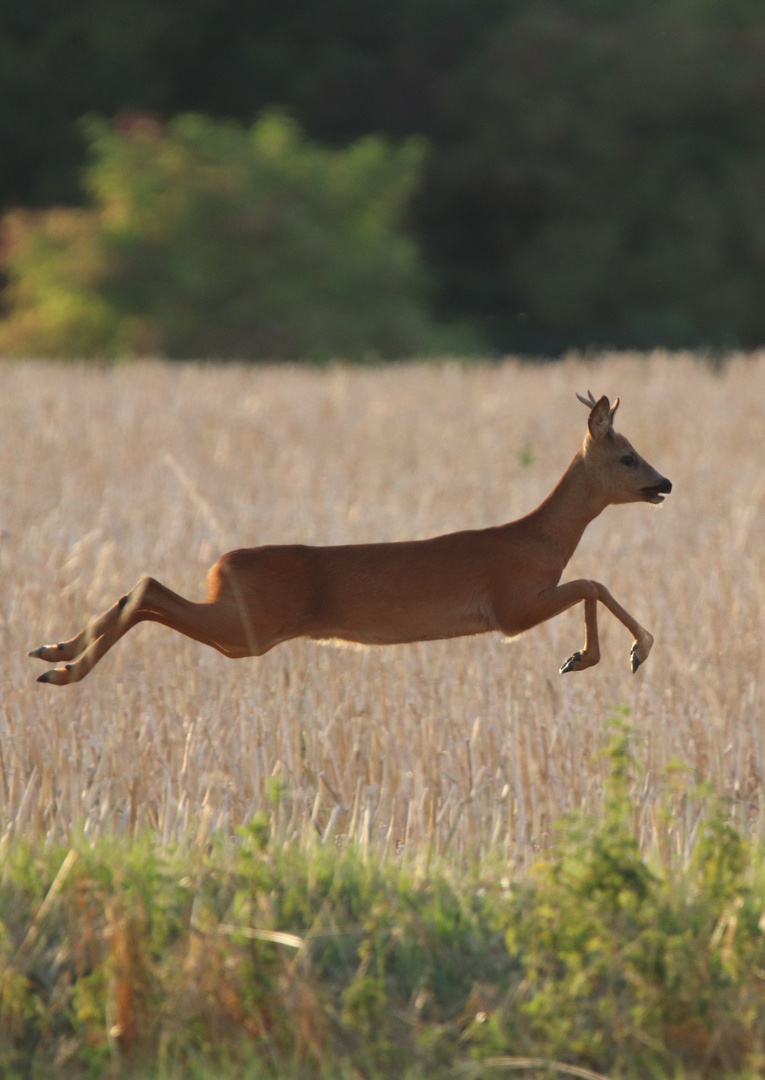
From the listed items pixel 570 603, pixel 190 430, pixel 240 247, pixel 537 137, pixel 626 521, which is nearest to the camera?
pixel 570 603

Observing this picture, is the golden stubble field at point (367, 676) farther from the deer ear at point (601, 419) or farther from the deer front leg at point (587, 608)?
the deer ear at point (601, 419)

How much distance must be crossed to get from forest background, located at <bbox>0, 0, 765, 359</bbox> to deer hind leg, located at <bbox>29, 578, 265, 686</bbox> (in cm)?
2797

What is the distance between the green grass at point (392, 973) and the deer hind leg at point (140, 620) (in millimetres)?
527

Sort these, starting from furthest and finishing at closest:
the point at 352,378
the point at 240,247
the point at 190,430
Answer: the point at 240,247, the point at 352,378, the point at 190,430

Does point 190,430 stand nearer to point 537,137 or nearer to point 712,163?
point 537,137

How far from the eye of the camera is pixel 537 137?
3177cm

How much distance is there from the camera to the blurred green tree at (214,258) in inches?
1136

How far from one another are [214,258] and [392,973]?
88.7ft

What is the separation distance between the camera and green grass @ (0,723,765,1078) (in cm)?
326

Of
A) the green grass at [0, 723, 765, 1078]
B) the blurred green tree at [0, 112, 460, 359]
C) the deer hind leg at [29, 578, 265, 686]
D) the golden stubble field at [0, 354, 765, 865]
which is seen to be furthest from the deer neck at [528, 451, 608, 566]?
the blurred green tree at [0, 112, 460, 359]

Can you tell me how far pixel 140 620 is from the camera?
3201mm

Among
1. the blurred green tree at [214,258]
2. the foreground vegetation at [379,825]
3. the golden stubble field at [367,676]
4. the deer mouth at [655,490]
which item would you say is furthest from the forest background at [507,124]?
the deer mouth at [655,490]

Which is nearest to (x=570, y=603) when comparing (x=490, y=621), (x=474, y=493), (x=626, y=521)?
(x=490, y=621)

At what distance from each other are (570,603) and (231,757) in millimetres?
2110
